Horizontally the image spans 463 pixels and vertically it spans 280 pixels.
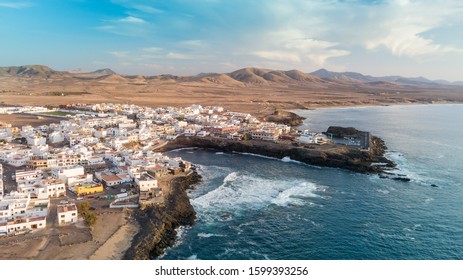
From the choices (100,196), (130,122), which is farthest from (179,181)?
(130,122)

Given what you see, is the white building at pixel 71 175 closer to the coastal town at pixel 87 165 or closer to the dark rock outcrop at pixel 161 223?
the coastal town at pixel 87 165

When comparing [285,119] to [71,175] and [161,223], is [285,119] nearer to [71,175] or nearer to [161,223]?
[71,175]

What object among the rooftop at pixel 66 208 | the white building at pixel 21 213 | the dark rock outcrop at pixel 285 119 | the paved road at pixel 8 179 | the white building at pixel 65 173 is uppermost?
the dark rock outcrop at pixel 285 119

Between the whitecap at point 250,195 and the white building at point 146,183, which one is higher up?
the white building at point 146,183

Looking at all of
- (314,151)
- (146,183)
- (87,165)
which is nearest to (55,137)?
(87,165)

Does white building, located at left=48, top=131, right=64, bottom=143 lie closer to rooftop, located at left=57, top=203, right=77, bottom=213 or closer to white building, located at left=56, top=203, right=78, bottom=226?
rooftop, located at left=57, top=203, right=77, bottom=213

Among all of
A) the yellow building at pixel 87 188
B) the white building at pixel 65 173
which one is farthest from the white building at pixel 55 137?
the yellow building at pixel 87 188
